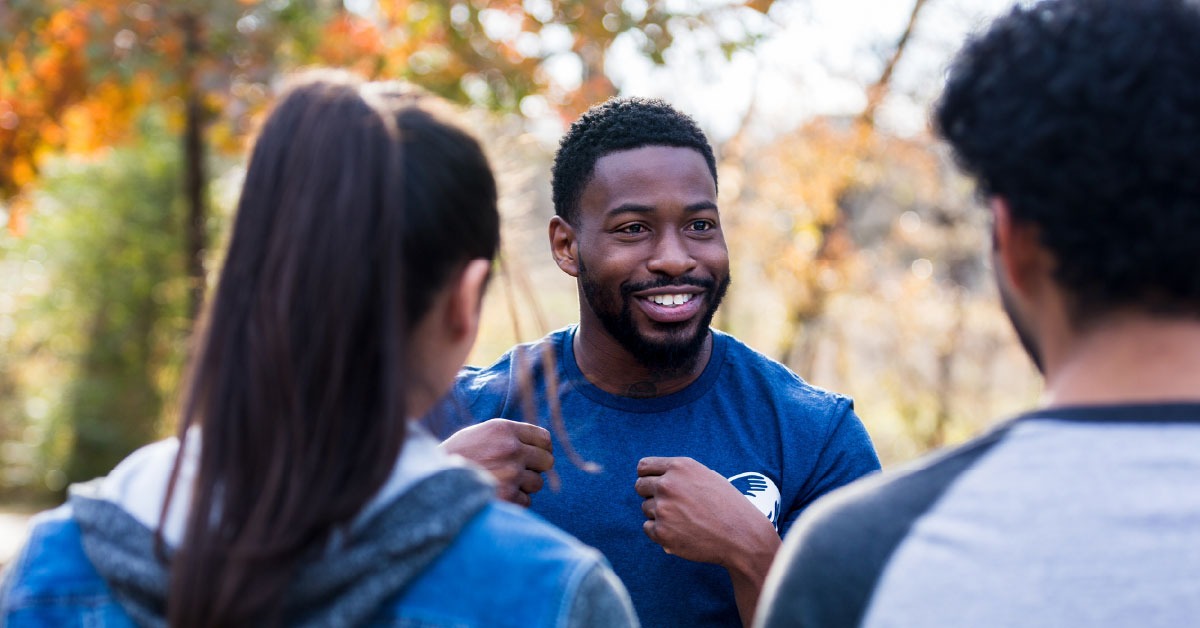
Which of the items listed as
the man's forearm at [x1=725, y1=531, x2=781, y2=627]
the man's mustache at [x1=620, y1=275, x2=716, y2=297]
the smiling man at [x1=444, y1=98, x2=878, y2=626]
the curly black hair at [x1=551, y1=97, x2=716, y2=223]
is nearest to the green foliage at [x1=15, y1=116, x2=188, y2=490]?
the curly black hair at [x1=551, y1=97, x2=716, y2=223]

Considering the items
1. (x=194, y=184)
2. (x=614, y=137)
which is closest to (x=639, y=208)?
(x=614, y=137)

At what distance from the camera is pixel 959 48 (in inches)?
58.4

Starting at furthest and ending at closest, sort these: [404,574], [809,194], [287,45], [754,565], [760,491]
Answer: [809,194] < [287,45] < [760,491] < [754,565] < [404,574]

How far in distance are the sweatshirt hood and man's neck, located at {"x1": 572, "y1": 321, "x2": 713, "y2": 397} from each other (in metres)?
1.28

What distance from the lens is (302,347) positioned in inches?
55.8

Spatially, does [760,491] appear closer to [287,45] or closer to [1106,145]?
[1106,145]

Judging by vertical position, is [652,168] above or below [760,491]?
above

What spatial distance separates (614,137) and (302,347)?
159 cm

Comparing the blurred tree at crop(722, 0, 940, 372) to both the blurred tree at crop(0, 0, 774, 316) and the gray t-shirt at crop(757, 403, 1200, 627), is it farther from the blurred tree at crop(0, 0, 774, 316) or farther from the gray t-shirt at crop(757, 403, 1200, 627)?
the gray t-shirt at crop(757, 403, 1200, 627)

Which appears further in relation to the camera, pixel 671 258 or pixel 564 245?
pixel 564 245

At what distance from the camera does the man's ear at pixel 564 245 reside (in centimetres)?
295

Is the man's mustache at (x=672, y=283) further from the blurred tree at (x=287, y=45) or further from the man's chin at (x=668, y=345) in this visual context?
the blurred tree at (x=287, y=45)

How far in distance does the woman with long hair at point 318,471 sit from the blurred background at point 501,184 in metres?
0.37

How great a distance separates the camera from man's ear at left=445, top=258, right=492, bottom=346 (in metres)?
1.56
